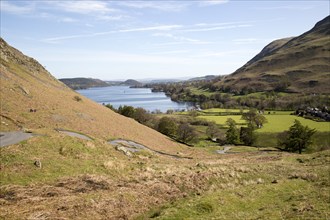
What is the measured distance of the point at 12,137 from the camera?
105ft

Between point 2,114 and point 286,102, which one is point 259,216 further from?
point 286,102

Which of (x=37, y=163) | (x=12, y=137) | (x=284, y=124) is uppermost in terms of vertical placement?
(x=12, y=137)

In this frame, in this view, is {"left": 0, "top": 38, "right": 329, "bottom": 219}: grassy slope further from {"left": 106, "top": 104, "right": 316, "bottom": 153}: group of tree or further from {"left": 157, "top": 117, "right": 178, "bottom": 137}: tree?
{"left": 157, "top": 117, "right": 178, "bottom": 137}: tree

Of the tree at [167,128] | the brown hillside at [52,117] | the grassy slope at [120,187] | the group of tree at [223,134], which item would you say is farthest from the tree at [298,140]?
the grassy slope at [120,187]

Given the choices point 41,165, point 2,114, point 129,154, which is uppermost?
point 2,114

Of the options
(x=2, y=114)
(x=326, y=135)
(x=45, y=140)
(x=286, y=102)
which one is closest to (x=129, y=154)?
(x=45, y=140)

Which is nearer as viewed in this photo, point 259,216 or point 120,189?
point 259,216

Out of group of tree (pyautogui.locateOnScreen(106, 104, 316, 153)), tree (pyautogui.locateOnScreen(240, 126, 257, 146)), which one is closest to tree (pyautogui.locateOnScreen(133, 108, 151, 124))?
group of tree (pyautogui.locateOnScreen(106, 104, 316, 153))

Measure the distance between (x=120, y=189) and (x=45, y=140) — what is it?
52.4ft

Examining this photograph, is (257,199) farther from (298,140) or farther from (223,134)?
(223,134)

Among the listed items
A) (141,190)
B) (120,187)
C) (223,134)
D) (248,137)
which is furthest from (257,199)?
(223,134)

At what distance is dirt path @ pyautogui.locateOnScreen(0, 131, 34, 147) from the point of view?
30066mm

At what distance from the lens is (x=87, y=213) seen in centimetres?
1566

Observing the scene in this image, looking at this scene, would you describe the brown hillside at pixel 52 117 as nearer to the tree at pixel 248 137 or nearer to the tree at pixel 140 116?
the tree at pixel 140 116
